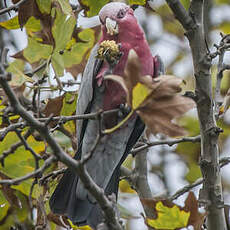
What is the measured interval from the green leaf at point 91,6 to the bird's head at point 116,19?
0.38 meters

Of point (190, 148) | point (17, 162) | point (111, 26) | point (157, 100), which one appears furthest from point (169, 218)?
point (190, 148)

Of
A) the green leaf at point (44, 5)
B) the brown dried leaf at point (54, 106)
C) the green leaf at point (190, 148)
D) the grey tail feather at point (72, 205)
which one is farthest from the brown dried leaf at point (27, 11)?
the green leaf at point (190, 148)

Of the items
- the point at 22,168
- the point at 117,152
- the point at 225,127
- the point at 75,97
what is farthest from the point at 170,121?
the point at 225,127

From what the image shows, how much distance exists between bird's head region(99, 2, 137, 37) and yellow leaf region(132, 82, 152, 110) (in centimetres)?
140

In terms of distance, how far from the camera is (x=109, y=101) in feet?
9.96

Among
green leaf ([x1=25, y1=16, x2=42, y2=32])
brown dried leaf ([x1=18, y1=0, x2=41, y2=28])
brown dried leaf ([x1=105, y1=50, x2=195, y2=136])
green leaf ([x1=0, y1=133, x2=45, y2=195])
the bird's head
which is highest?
the bird's head

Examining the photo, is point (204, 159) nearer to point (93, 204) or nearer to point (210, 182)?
point (210, 182)

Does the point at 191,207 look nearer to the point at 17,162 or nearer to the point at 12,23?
the point at 17,162

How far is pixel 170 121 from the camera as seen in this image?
1662 millimetres

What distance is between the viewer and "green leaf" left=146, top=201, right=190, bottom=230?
6.26 feet

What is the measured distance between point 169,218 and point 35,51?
118 cm

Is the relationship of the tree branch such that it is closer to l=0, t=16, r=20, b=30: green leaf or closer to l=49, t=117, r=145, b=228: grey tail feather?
l=49, t=117, r=145, b=228: grey tail feather

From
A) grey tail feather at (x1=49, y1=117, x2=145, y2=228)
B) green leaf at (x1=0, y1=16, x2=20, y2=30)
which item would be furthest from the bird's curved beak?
grey tail feather at (x1=49, y1=117, x2=145, y2=228)

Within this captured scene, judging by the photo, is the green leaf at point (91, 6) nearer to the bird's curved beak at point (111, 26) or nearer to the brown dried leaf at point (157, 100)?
the bird's curved beak at point (111, 26)
